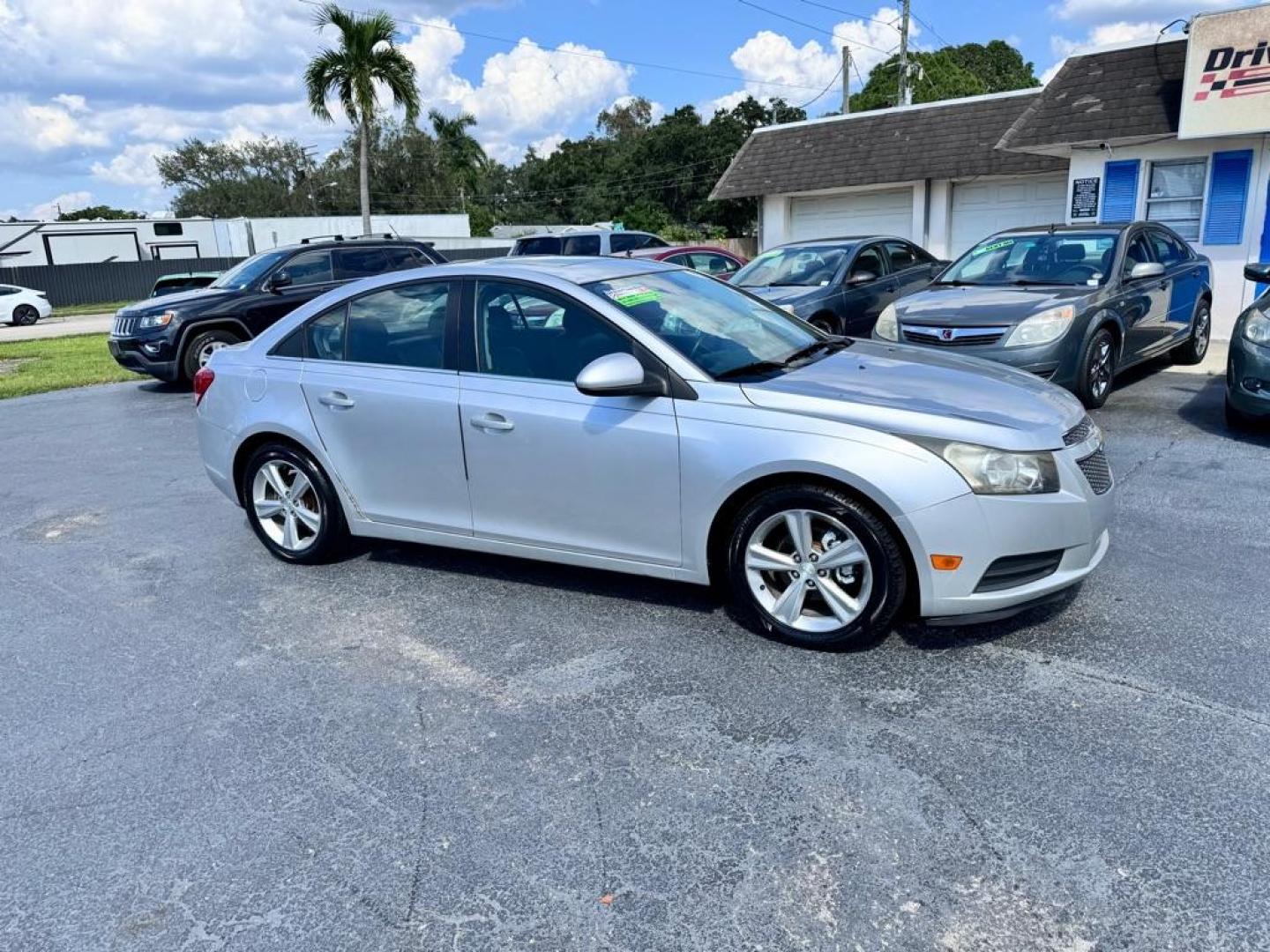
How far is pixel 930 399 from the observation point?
12.7 feet

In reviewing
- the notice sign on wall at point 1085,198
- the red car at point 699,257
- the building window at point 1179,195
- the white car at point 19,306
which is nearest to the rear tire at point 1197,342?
the building window at point 1179,195

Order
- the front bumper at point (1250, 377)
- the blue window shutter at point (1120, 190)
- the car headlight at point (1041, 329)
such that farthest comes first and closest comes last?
1. the blue window shutter at point (1120, 190)
2. the car headlight at point (1041, 329)
3. the front bumper at point (1250, 377)

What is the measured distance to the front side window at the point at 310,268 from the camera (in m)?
12.3

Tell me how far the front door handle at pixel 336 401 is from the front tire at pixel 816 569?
2.14 meters

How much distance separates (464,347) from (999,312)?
5050mm

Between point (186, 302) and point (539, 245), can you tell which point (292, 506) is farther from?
point (539, 245)

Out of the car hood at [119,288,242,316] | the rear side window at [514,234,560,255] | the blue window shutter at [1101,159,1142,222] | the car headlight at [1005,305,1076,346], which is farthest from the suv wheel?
the blue window shutter at [1101,159,1142,222]

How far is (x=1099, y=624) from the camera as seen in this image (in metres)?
4.06

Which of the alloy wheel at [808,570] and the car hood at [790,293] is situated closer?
the alloy wheel at [808,570]

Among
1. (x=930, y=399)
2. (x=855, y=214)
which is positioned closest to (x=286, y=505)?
(x=930, y=399)

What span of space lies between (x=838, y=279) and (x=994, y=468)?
288 inches

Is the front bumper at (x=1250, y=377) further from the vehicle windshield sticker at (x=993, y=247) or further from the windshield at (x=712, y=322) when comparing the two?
the windshield at (x=712, y=322)

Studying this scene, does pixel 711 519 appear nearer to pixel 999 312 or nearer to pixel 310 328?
pixel 310 328

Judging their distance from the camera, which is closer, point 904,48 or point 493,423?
point 493,423
